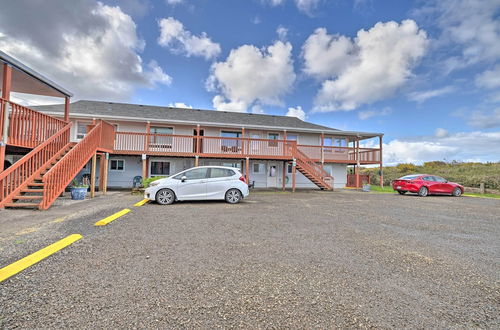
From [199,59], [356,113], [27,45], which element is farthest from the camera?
[356,113]

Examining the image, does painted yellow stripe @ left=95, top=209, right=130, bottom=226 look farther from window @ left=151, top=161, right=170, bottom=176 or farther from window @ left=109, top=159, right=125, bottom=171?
window @ left=109, top=159, right=125, bottom=171

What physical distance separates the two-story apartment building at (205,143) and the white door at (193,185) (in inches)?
212

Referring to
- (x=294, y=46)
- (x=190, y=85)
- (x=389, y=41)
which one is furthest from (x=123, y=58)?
(x=389, y=41)

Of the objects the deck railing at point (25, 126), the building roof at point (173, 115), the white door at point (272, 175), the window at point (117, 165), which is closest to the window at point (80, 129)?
the building roof at point (173, 115)

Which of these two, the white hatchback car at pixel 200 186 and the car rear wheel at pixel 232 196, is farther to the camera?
the car rear wheel at pixel 232 196

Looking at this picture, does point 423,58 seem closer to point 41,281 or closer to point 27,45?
→ point 41,281

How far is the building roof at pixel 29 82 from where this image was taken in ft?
23.2

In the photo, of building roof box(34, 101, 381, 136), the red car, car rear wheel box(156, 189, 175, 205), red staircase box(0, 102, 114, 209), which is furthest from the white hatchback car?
the red car

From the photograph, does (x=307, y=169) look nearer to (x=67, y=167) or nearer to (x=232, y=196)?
(x=232, y=196)

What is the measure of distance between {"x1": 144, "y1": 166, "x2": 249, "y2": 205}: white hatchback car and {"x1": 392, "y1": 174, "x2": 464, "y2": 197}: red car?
39.6 feet

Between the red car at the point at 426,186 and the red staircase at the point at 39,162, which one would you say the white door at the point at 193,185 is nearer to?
the red staircase at the point at 39,162

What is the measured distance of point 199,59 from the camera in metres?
19.7

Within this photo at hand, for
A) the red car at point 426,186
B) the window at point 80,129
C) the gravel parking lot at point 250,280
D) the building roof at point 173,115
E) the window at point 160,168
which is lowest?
the gravel parking lot at point 250,280

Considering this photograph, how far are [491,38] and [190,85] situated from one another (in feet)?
67.9
